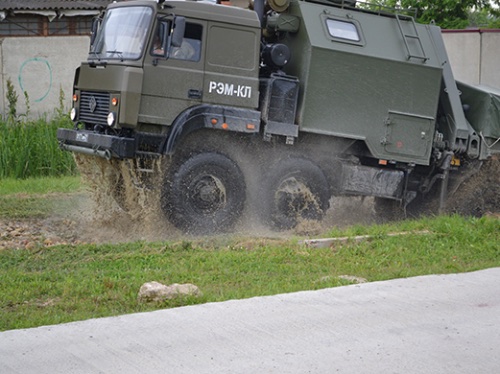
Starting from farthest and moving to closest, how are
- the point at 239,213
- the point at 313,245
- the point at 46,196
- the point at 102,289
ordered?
the point at 46,196
the point at 239,213
the point at 313,245
the point at 102,289

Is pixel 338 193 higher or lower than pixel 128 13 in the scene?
lower

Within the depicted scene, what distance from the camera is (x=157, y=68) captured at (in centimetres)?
1113

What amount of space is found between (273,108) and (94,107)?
2459 millimetres

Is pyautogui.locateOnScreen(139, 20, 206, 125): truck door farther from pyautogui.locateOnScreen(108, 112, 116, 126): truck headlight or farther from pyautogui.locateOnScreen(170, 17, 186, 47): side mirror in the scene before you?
pyautogui.locateOnScreen(108, 112, 116, 126): truck headlight

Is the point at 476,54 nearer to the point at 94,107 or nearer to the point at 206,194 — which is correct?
the point at 206,194

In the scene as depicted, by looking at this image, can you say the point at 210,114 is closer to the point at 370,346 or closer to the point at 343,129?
the point at 343,129

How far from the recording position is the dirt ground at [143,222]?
36.4 feet

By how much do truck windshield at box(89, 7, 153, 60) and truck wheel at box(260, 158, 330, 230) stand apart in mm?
2608

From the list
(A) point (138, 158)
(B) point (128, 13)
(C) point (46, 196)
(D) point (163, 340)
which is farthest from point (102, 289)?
(C) point (46, 196)

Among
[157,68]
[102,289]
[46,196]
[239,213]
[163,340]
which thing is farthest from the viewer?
[46,196]

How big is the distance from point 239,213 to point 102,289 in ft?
14.3

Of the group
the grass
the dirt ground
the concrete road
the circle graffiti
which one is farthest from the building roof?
the concrete road

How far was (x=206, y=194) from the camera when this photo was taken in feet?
38.2

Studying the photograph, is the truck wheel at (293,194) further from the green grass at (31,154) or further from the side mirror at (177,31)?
the green grass at (31,154)
